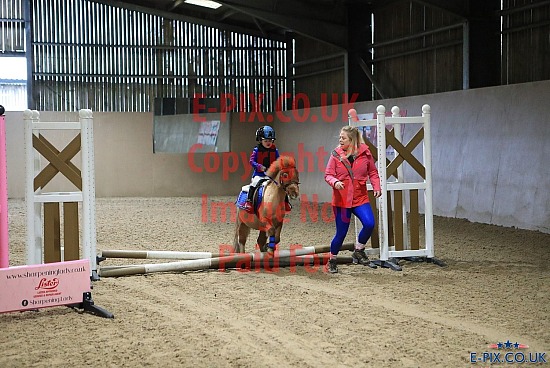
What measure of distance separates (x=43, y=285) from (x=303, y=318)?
2266mm

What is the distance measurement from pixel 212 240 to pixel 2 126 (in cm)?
558

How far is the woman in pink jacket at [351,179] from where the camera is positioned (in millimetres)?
8016

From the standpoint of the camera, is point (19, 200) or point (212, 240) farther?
point (19, 200)

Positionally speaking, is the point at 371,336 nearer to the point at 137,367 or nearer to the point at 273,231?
the point at 137,367

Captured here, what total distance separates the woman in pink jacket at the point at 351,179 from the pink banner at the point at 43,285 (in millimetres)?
2995

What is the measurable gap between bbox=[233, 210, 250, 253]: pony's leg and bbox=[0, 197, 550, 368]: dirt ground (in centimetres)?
78

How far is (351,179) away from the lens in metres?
8.02

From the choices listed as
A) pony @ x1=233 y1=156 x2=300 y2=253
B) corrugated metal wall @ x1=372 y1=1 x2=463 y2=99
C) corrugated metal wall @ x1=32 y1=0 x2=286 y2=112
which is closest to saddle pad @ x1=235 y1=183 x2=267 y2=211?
pony @ x1=233 y1=156 x2=300 y2=253

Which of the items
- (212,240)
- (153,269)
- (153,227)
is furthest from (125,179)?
(153,269)

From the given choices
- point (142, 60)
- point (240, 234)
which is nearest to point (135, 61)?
point (142, 60)

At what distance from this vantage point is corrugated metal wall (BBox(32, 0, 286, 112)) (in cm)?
2192

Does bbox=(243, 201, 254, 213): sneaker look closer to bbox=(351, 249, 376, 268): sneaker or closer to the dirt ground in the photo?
the dirt ground

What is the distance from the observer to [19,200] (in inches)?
792

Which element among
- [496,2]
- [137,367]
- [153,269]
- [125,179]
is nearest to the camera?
[137,367]
